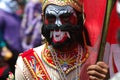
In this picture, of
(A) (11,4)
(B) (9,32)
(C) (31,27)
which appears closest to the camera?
(B) (9,32)

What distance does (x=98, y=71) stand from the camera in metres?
5.98

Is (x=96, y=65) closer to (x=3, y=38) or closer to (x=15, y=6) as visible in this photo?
(x=3, y=38)

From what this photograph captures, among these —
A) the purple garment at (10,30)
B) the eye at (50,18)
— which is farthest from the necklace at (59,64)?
the purple garment at (10,30)

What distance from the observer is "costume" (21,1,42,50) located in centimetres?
1175

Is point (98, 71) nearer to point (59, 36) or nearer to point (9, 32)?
point (59, 36)

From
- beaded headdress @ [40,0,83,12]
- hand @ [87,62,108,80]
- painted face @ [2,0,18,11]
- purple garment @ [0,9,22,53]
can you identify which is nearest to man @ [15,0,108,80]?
beaded headdress @ [40,0,83,12]

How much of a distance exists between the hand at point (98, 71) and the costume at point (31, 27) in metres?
5.47

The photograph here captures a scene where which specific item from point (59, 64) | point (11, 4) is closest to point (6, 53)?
point (11, 4)

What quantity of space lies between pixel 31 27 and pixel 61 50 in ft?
18.9

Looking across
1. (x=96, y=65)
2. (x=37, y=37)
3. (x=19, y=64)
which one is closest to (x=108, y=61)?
(x=96, y=65)

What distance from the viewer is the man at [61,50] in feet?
21.1

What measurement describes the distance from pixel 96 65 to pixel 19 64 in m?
0.99

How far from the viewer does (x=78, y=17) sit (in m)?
6.54

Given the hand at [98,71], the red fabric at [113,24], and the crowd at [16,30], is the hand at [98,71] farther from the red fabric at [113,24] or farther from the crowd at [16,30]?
the crowd at [16,30]
